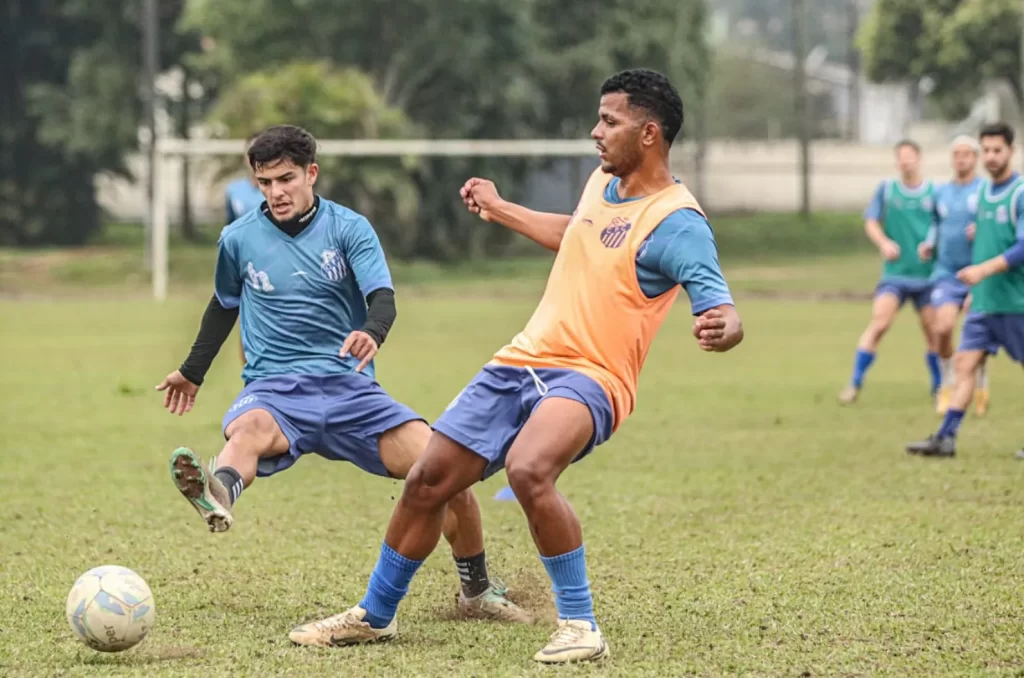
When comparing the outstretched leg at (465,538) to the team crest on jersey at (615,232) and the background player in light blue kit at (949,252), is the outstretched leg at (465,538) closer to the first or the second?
the team crest on jersey at (615,232)

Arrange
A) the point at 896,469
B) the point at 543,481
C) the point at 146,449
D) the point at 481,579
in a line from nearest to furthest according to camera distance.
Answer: the point at 543,481 → the point at 481,579 → the point at 896,469 → the point at 146,449

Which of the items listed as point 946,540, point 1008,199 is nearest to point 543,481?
point 946,540

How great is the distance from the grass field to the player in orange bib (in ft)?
0.86

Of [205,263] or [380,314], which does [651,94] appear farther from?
[205,263]

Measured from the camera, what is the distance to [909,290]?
14086 millimetres

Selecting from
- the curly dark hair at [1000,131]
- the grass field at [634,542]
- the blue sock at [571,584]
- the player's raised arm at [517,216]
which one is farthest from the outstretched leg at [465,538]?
the curly dark hair at [1000,131]

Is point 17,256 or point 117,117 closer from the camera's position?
point 17,256

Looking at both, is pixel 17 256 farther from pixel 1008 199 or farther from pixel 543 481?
pixel 543 481

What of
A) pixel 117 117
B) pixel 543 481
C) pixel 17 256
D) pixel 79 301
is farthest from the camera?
pixel 117 117

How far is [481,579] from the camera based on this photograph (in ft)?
21.1

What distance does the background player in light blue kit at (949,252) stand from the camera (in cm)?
1310

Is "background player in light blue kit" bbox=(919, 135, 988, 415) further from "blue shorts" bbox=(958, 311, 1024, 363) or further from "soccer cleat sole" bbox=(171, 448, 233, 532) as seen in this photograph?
"soccer cleat sole" bbox=(171, 448, 233, 532)

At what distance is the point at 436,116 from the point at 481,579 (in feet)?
114

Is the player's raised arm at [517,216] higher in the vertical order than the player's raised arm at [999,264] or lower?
higher
